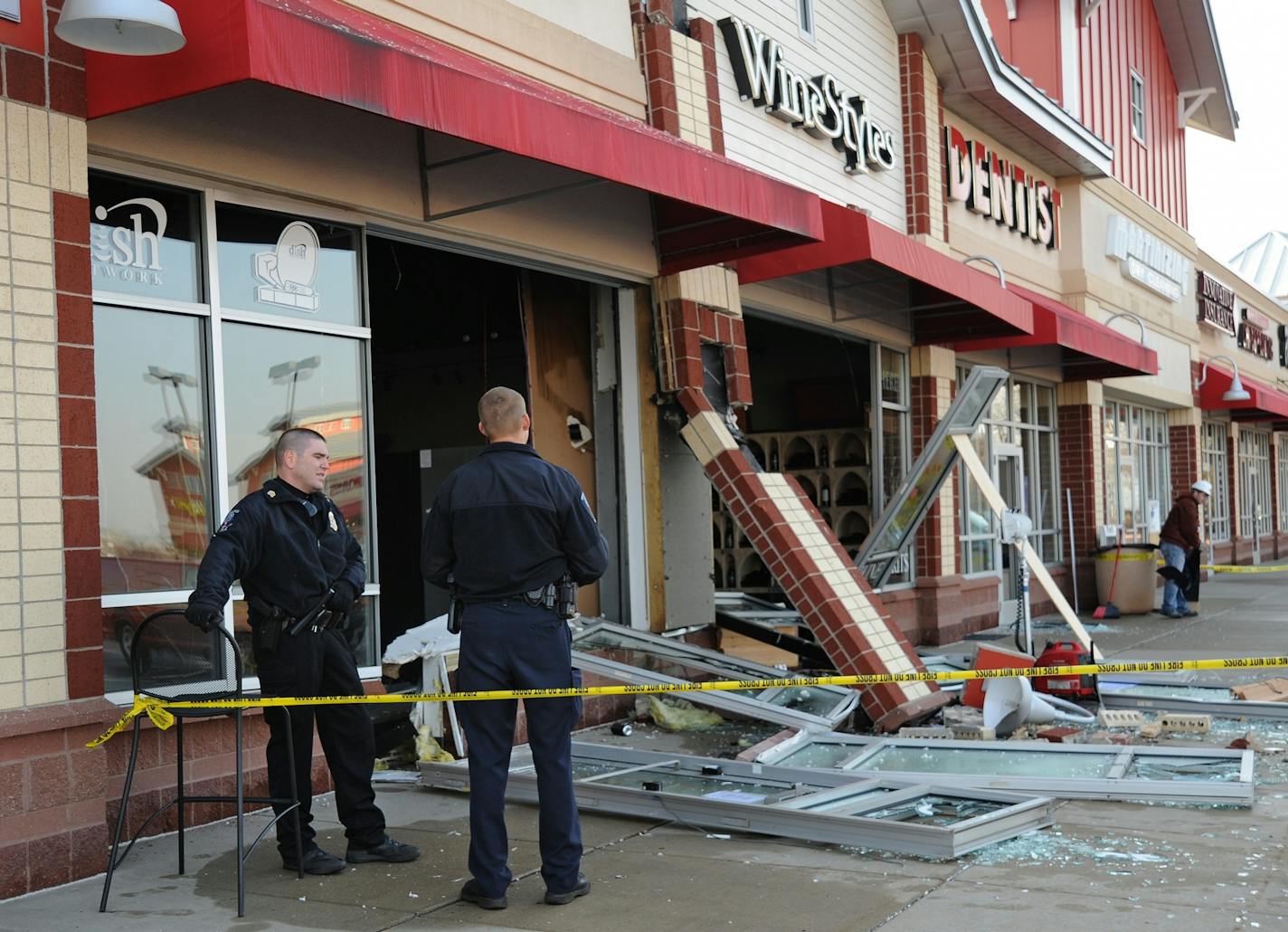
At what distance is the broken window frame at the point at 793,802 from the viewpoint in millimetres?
5754

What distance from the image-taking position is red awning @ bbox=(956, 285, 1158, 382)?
15109 mm

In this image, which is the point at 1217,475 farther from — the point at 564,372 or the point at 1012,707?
the point at 1012,707

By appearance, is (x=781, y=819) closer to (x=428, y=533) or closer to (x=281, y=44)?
(x=428, y=533)

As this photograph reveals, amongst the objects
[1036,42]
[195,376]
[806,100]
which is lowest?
[195,376]

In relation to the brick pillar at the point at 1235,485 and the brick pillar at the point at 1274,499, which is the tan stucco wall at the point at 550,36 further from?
the brick pillar at the point at 1274,499

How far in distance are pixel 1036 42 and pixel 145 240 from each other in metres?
16.1

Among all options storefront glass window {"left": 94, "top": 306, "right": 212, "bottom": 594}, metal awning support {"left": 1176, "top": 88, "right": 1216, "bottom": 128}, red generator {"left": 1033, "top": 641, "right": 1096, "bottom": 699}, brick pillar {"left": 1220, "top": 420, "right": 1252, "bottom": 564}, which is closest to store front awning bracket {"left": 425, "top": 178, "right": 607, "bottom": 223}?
storefront glass window {"left": 94, "top": 306, "right": 212, "bottom": 594}

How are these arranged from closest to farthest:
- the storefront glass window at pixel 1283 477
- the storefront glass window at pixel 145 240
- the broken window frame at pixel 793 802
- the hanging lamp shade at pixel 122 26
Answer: the hanging lamp shade at pixel 122 26 → the broken window frame at pixel 793 802 → the storefront glass window at pixel 145 240 → the storefront glass window at pixel 1283 477

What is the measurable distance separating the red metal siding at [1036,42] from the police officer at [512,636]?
16325 millimetres

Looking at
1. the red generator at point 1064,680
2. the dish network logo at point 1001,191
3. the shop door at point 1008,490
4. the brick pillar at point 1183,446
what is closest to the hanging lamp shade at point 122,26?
the red generator at point 1064,680

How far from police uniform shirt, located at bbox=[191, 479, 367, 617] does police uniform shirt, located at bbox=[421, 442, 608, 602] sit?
607mm

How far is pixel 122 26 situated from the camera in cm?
529

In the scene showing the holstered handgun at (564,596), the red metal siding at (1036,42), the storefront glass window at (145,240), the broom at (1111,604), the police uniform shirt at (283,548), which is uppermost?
the red metal siding at (1036,42)

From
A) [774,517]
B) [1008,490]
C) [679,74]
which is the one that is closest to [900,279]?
[679,74]
